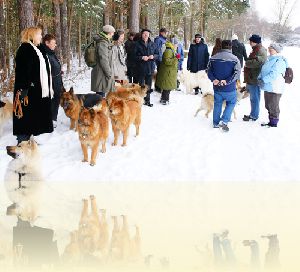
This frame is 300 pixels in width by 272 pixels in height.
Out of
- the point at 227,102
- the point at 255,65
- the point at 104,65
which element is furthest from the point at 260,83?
the point at 104,65

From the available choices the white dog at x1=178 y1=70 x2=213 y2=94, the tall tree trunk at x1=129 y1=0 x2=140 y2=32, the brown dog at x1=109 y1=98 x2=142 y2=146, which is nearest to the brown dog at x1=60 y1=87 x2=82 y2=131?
the brown dog at x1=109 y1=98 x2=142 y2=146

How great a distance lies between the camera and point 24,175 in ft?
17.1

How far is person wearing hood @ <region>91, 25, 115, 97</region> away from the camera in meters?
7.59

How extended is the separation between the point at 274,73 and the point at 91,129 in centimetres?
392

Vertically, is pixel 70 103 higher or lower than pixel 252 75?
lower

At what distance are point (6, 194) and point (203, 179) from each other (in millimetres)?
2760

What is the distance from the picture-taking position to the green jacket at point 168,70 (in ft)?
33.1

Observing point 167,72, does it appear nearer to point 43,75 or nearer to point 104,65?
point 104,65

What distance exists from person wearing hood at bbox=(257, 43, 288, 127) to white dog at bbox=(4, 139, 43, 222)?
4.76 meters

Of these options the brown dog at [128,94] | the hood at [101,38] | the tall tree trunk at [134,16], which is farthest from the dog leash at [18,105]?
the tall tree trunk at [134,16]

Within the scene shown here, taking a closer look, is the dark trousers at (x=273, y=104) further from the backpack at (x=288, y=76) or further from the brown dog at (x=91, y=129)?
the brown dog at (x=91, y=129)

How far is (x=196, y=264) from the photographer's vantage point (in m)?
3.35

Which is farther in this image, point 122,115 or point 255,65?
point 255,65

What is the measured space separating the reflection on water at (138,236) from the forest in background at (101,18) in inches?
241
